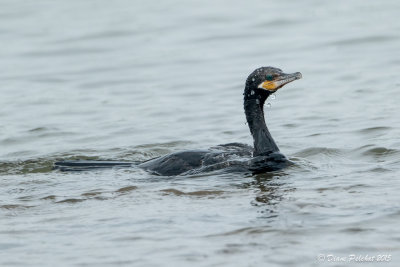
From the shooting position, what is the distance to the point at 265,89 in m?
9.39

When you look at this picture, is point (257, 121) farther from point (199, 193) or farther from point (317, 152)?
point (199, 193)

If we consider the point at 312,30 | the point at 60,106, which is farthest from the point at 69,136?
the point at 312,30

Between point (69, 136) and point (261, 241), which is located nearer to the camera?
point (261, 241)

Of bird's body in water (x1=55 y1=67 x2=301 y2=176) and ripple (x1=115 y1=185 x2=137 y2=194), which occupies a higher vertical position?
bird's body in water (x1=55 y1=67 x2=301 y2=176)

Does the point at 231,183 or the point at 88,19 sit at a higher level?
the point at 88,19

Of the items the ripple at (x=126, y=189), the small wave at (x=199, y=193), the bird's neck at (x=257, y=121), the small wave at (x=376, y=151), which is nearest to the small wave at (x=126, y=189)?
the ripple at (x=126, y=189)

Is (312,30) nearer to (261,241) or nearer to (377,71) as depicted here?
(377,71)

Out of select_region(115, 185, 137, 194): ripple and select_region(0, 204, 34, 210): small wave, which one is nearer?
select_region(0, 204, 34, 210): small wave

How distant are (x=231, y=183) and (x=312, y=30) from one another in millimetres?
10007

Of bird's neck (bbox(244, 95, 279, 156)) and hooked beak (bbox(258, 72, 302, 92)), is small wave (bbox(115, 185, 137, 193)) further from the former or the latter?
hooked beak (bbox(258, 72, 302, 92))

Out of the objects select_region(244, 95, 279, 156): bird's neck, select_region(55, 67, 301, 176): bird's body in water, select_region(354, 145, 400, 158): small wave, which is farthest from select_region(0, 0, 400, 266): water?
select_region(244, 95, 279, 156): bird's neck

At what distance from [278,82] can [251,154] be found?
0.87m

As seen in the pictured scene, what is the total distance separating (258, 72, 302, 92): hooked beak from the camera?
30.2 feet

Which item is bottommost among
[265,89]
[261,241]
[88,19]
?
[261,241]
